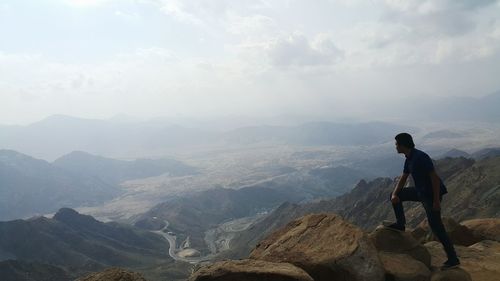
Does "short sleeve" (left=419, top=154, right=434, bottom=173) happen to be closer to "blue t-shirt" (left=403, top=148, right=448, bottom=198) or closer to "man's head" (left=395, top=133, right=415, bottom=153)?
"blue t-shirt" (left=403, top=148, right=448, bottom=198)

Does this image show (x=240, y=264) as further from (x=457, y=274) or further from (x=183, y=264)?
(x=183, y=264)

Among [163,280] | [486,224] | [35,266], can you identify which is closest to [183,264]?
[163,280]

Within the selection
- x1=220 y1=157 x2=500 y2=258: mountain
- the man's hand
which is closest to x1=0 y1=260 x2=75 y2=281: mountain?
x1=220 y1=157 x2=500 y2=258: mountain

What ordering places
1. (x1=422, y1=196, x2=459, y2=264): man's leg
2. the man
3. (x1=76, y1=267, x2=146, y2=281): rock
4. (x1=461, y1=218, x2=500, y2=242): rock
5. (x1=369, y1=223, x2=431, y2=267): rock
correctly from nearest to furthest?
1. (x1=76, y1=267, x2=146, y2=281): rock
2. the man
3. (x1=422, y1=196, x2=459, y2=264): man's leg
4. (x1=369, y1=223, x2=431, y2=267): rock
5. (x1=461, y1=218, x2=500, y2=242): rock

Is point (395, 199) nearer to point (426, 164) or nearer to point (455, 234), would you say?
point (426, 164)

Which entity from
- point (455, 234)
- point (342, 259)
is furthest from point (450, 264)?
point (455, 234)
